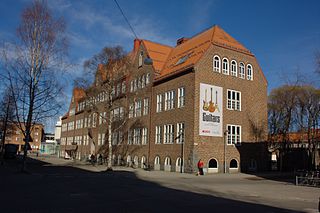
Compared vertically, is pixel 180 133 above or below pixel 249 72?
below

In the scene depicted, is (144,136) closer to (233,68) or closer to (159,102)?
(159,102)

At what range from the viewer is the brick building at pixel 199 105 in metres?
32.1

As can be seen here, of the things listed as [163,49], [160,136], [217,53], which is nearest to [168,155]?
[160,136]

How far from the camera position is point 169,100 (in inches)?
1433

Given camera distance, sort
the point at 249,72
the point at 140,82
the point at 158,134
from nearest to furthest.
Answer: the point at 249,72 < the point at 158,134 < the point at 140,82

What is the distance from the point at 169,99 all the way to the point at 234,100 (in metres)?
6.84

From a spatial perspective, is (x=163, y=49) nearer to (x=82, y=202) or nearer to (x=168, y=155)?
(x=168, y=155)

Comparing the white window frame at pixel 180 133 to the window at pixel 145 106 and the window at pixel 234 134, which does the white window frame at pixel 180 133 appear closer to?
the window at pixel 234 134

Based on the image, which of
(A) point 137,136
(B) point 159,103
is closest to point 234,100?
(B) point 159,103

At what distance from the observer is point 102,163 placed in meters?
52.0

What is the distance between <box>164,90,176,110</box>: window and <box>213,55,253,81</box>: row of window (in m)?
5.29

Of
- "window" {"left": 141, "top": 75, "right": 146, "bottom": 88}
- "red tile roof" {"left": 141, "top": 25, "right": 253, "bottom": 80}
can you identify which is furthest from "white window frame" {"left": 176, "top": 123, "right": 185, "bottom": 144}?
"window" {"left": 141, "top": 75, "right": 146, "bottom": 88}

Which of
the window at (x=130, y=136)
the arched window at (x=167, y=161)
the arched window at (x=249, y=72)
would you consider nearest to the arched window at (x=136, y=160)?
the window at (x=130, y=136)

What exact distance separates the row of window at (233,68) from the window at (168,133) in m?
7.51
